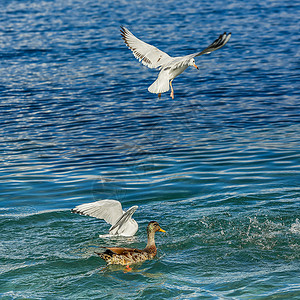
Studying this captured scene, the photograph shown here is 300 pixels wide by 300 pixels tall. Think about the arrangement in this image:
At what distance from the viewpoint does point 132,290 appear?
9039mm

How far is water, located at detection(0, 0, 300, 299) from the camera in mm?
9555

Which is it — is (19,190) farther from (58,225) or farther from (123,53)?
(123,53)

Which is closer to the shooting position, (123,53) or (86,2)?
(123,53)

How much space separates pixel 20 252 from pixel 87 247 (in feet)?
3.83

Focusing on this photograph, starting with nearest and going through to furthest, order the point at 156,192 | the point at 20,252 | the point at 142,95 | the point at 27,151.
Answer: the point at 20,252 < the point at 156,192 < the point at 27,151 < the point at 142,95

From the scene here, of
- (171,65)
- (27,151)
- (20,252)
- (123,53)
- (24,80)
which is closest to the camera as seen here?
(20,252)

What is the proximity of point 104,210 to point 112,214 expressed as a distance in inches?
6.9

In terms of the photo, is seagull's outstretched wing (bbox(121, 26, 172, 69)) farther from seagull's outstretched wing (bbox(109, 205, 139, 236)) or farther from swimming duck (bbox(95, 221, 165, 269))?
swimming duck (bbox(95, 221, 165, 269))

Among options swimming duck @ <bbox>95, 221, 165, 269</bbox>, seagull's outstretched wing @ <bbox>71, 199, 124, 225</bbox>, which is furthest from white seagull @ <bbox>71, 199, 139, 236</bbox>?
swimming duck @ <bbox>95, 221, 165, 269</bbox>

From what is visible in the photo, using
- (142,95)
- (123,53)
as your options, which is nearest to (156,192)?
(142,95)

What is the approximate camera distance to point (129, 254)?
993 centimetres

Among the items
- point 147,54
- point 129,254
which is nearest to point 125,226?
point 129,254

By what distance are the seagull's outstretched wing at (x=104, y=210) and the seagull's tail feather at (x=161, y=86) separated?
2.13 m

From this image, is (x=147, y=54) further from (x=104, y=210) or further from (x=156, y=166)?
(x=104, y=210)
